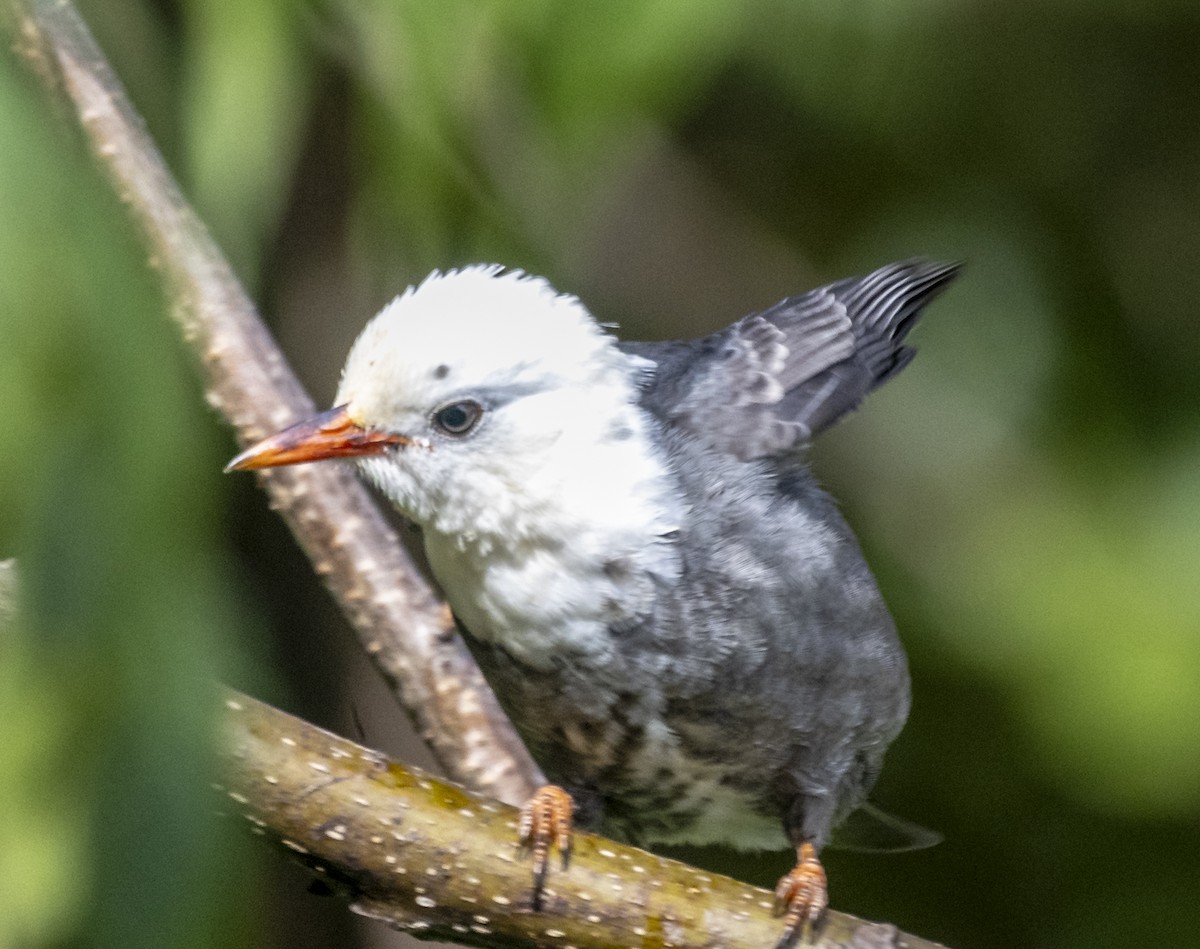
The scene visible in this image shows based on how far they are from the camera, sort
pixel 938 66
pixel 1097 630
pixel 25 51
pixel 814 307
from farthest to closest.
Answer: pixel 938 66, pixel 1097 630, pixel 814 307, pixel 25 51

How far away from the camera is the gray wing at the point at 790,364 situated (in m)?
2.25

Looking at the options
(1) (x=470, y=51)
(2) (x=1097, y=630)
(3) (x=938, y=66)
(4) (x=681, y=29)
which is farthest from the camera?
(3) (x=938, y=66)

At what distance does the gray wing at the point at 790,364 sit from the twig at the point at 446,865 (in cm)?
66

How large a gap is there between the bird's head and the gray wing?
0.65 feet

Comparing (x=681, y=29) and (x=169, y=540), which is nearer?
(x=169, y=540)

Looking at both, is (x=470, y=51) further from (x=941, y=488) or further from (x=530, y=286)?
(x=941, y=488)

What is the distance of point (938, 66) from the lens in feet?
12.0

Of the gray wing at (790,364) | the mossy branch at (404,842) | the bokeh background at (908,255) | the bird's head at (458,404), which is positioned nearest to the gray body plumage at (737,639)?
the gray wing at (790,364)

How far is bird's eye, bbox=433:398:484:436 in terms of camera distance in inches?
80.6

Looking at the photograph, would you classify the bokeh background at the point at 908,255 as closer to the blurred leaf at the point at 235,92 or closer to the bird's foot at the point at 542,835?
the blurred leaf at the point at 235,92

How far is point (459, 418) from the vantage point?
6.73 feet

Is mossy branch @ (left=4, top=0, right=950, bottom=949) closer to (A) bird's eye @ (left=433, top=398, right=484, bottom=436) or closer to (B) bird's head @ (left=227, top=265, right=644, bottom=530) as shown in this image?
(B) bird's head @ (left=227, top=265, right=644, bottom=530)

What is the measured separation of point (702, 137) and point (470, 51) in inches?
90.5

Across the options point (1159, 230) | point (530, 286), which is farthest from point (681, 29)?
point (1159, 230)
